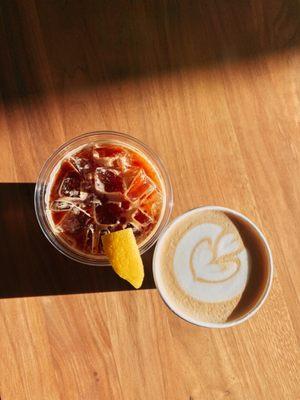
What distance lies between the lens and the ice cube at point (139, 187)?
1143 millimetres

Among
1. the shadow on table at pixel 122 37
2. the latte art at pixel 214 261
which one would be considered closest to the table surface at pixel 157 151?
the shadow on table at pixel 122 37

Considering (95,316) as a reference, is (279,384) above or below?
Result: below

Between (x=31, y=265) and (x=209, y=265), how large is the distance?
357mm

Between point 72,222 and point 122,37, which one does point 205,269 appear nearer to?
point 72,222

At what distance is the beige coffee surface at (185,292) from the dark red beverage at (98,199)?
0.16ft

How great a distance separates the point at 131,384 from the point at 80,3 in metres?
0.79

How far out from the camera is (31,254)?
1.19 meters

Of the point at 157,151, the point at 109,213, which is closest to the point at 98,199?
the point at 109,213

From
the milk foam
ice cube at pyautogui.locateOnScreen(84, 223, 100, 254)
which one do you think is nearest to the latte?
the milk foam

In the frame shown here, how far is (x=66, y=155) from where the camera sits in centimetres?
118

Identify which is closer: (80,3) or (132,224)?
(132,224)

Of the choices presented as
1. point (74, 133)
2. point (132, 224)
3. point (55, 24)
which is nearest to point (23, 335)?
point (132, 224)

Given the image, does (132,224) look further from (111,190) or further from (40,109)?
(40,109)

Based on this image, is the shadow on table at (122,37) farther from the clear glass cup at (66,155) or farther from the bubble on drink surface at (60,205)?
the bubble on drink surface at (60,205)
